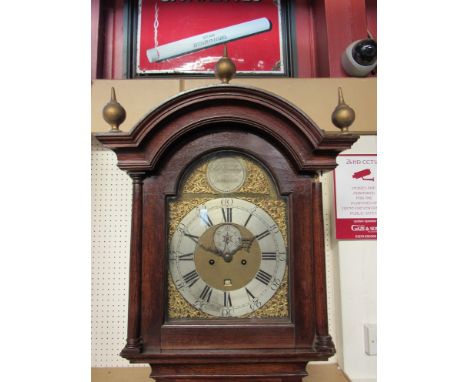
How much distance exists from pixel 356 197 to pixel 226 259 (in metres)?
0.59

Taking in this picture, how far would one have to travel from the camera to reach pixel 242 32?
4.54 ft

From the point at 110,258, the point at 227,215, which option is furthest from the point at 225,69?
the point at 110,258

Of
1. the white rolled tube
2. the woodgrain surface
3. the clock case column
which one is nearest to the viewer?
the clock case column

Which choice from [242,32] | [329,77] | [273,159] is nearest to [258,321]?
[273,159]

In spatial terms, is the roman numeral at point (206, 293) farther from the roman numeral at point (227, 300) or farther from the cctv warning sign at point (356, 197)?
the cctv warning sign at point (356, 197)

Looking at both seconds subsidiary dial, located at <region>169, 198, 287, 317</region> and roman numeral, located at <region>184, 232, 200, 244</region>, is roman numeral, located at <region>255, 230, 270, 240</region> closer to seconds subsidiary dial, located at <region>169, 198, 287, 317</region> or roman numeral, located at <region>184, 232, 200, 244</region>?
seconds subsidiary dial, located at <region>169, 198, 287, 317</region>

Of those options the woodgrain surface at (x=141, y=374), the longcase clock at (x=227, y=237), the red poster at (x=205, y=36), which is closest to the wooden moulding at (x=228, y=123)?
the longcase clock at (x=227, y=237)

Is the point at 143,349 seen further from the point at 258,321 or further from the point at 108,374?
the point at 108,374

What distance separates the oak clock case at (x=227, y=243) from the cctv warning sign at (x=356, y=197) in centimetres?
41

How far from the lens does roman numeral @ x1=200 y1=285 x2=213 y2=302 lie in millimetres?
867

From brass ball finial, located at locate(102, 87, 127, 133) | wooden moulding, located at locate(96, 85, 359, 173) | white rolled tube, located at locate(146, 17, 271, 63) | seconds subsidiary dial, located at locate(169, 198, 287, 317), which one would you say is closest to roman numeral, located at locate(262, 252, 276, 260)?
seconds subsidiary dial, located at locate(169, 198, 287, 317)

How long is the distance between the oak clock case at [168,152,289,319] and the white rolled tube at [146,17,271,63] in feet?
2.17

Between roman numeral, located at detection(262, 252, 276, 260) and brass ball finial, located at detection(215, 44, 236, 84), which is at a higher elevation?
brass ball finial, located at detection(215, 44, 236, 84)

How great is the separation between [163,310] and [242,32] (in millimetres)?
1082
